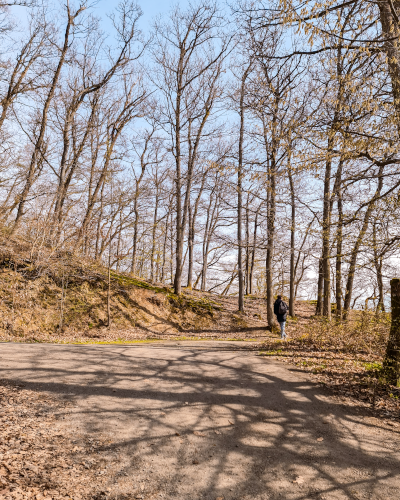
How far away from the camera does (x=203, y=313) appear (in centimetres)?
1770

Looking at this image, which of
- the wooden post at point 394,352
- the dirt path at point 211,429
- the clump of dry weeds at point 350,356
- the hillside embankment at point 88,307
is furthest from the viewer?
the hillside embankment at point 88,307

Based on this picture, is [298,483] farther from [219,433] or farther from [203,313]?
[203,313]

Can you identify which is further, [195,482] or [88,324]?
[88,324]

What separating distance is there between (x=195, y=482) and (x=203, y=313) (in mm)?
13759

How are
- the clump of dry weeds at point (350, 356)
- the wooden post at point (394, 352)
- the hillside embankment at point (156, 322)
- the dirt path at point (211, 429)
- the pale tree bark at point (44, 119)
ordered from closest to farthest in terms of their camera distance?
1. the dirt path at point (211, 429)
2. the clump of dry weeds at point (350, 356)
3. the wooden post at point (394, 352)
4. the hillside embankment at point (156, 322)
5. the pale tree bark at point (44, 119)

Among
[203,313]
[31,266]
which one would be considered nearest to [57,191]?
[31,266]

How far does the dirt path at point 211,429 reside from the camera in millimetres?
3984

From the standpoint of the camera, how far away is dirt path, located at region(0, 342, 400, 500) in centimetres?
398

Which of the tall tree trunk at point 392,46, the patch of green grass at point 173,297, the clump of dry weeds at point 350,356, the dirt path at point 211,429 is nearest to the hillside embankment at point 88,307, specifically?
the patch of green grass at point 173,297

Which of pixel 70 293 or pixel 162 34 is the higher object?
pixel 162 34

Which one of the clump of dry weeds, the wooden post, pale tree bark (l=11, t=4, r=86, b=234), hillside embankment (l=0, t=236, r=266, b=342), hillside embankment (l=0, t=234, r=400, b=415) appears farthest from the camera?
pale tree bark (l=11, t=4, r=86, b=234)

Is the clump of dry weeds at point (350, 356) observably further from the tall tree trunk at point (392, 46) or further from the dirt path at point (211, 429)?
the tall tree trunk at point (392, 46)

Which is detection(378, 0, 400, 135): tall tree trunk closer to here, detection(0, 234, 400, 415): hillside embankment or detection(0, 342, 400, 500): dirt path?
detection(0, 234, 400, 415): hillside embankment

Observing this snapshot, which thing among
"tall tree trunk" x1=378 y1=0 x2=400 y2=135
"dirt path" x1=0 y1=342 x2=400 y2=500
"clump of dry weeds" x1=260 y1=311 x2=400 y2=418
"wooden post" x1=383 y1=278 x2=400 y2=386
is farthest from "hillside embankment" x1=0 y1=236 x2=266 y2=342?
"tall tree trunk" x1=378 y1=0 x2=400 y2=135
